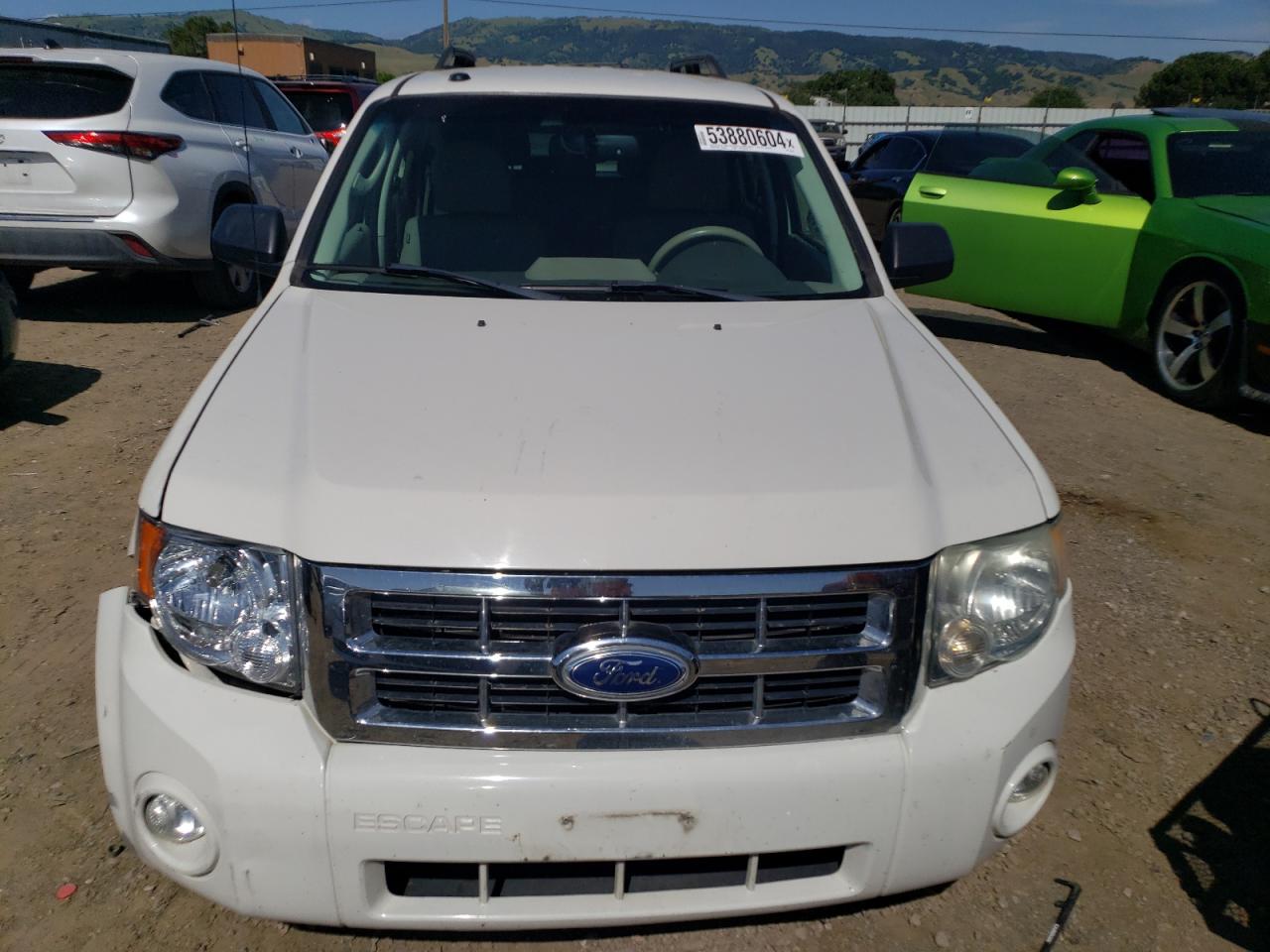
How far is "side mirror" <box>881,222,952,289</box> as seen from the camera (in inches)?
132

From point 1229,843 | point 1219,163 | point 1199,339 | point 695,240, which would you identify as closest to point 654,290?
point 695,240

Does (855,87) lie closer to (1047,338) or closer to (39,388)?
(1047,338)

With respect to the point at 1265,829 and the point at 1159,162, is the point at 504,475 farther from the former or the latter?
the point at 1159,162

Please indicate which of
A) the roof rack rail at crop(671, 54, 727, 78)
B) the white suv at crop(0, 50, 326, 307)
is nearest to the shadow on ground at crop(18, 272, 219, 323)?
the white suv at crop(0, 50, 326, 307)

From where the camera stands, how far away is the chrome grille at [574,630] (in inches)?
70.7

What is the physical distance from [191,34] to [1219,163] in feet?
204

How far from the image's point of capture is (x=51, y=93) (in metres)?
6.96

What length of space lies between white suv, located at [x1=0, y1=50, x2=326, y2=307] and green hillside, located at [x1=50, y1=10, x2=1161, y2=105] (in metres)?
111

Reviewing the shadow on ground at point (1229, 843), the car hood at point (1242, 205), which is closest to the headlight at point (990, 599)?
the shadow on ground at point (1229, 843)

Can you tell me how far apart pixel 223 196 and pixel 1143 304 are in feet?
21.3

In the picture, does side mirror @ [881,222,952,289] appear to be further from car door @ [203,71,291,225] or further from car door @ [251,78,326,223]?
car door @ [251,78,326,223]

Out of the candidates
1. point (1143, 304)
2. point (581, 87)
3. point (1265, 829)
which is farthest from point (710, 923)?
point (1143, 304)

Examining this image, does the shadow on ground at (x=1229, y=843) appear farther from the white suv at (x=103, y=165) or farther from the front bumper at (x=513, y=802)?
the white suv at (x=103, y=165)

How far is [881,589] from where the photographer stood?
1876 mm
